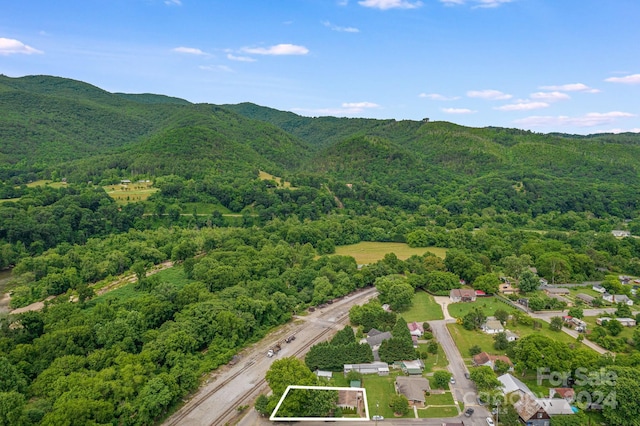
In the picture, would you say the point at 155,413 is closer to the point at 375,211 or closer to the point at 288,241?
the point at 288,241

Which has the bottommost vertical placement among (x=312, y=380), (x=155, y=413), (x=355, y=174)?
(x=155, y=413)

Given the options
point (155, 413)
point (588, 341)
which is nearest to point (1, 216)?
point (155, 413)

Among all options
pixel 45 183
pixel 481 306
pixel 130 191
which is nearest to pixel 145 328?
pixel 481 306

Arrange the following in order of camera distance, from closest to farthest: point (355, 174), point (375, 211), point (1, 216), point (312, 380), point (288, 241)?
point (312, 380)
point (1, 216)
point (288, 241)
point (375, 211)
point (355, 174)

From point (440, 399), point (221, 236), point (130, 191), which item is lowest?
point (440, 399)

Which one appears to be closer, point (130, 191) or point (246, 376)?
point (246, 376)

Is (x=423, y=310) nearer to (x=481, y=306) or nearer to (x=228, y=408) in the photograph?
(x=481, y=306)
